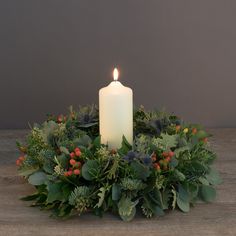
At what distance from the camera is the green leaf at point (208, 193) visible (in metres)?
0.85

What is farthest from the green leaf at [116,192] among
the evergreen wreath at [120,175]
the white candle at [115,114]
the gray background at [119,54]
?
the gray background at [119,54]

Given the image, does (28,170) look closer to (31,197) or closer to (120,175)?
(31,197)

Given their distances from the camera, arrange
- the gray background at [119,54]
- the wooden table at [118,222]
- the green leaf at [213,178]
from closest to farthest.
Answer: the wooden table at [118,222] < the green leaf at [213,178] < the gray background at [119,54]

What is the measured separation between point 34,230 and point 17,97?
74 centimetres

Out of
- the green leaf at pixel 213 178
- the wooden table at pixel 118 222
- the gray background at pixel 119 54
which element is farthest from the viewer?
the gray background at pixel 119 54

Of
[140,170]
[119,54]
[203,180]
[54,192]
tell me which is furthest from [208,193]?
[119,54]

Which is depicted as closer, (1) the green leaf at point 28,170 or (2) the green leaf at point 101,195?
(2) the green leaf at point 101,195

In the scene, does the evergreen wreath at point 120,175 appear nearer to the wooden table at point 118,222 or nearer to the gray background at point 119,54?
the wooden table at point 118,222

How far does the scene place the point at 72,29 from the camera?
4.55 feet

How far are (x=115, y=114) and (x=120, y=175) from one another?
0.11 m

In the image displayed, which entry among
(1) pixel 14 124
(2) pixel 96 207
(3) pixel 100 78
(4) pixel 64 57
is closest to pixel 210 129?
(3) pixel 100 78

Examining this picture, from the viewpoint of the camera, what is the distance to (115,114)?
0.85 meters


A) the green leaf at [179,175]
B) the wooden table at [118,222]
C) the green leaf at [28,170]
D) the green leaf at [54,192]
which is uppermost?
the green leaf at [179,175]

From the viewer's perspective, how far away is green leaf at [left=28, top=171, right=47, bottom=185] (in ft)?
2.72
